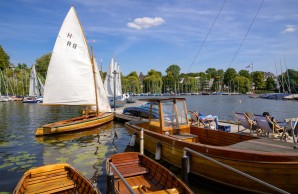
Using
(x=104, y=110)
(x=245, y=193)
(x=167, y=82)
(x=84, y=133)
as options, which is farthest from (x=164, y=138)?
(x=167, y=82)

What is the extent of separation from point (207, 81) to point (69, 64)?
16502 cm

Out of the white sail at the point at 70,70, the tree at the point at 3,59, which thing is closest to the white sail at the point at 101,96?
the white sail at the point at 70,70

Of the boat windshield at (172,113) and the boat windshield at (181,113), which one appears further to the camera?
the boat windshield at (181,113)

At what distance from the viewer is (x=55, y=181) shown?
8047 millimetres

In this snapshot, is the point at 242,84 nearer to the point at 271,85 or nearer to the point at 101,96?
the point at 271,85

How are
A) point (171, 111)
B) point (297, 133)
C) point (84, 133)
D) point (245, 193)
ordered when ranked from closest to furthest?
point (245, 193) → point (297, 133) → point (171, 111) → point (84, 133)

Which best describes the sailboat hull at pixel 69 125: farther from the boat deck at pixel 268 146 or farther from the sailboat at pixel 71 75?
the boat deck at pixel 268 146

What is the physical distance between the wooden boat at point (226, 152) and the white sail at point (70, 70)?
424 inches

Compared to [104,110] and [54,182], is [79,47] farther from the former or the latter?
[54,182]

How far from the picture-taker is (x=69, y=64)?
68.2 ft

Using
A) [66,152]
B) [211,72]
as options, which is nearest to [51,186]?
[66,152]

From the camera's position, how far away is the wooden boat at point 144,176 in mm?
7172

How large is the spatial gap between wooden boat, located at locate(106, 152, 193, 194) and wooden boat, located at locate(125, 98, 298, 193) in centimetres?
158

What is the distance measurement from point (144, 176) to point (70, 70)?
14.9 m
